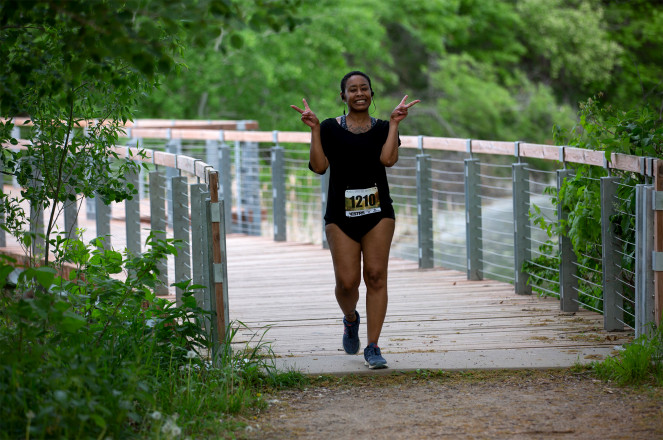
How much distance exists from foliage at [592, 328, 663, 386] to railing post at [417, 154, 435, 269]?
3666 mm

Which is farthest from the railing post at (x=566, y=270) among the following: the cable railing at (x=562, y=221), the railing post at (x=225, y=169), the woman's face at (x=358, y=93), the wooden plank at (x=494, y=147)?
the railing post at (x=225, y=169)

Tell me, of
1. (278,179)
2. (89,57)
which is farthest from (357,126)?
(278,179)

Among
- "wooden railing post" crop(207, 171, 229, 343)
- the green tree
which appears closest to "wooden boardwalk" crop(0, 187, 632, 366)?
"wooden railing post" crop(207, 171, 229, 343)

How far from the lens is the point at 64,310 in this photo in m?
3.88

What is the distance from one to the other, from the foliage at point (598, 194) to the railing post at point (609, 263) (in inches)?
1.6

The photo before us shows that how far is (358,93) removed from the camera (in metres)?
4.95

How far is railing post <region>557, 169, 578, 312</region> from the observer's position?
6.32 meters

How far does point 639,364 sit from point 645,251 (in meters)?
0.60

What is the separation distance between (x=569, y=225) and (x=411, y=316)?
1214 mm

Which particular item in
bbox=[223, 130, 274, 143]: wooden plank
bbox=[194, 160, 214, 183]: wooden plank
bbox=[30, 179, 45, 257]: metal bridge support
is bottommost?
bbox=[30, 179, 45, 257]: metal bridge support

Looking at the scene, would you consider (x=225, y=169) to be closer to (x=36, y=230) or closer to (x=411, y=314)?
(x=36, y=230)

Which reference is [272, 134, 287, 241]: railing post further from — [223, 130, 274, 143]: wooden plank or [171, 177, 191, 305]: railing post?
[171, 177, 191, 305]: railing post

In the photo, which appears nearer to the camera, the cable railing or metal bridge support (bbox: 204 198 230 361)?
metal bridge support (bbox: 204 198 230 361)

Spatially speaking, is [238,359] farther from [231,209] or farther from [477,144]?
[231,209]
